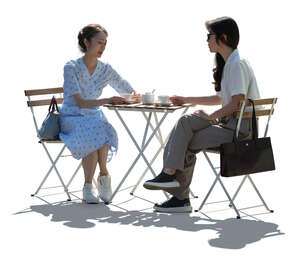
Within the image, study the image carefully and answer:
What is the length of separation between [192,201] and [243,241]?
1275 mm

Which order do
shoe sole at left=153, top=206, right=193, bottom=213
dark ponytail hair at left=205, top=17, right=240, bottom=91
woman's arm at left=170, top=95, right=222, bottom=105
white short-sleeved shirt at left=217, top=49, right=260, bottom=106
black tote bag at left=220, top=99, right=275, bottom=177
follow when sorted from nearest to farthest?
1. black tote bag at left=220, top=99, right=275, bottom=177
2. white short-sleeved shirt at left=217, top=49, right=260, bottom=106
3. dark ponytail hair at left=205, top=17, right=240, bottom=91
4. shoe sole at left=153, top=206, right=193, bottom=213
5. woman's arm at left=170, top=95, right=222, bottom=105

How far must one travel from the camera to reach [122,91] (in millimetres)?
7695

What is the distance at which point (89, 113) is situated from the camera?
751 cm

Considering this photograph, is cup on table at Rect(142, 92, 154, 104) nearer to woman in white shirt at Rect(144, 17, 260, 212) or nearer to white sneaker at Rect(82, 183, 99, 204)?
woman in white shirt at Rect(144, 17, 260, 212)

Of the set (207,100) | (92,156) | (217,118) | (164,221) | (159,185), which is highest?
(207,100)

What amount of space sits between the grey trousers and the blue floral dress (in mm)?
782

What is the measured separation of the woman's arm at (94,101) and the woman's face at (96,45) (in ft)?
1.37

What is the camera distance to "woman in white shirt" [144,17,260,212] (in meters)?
6.67

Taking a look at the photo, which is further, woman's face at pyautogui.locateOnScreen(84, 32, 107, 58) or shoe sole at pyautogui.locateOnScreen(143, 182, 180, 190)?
woman's face at pyautogui.locateOnScreen(84, 32, 107, 58)

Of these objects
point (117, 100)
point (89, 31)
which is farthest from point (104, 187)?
point (89, 31)

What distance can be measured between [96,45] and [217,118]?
1345 mm

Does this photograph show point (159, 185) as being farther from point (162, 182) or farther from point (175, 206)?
point (175, 206)

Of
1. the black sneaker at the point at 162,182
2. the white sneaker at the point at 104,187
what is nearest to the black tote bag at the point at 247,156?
the black sneaker at the point at 162,182

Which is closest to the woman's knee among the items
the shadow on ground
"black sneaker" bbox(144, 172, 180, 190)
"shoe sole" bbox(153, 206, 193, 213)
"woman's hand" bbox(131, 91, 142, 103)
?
the shadow on ground
